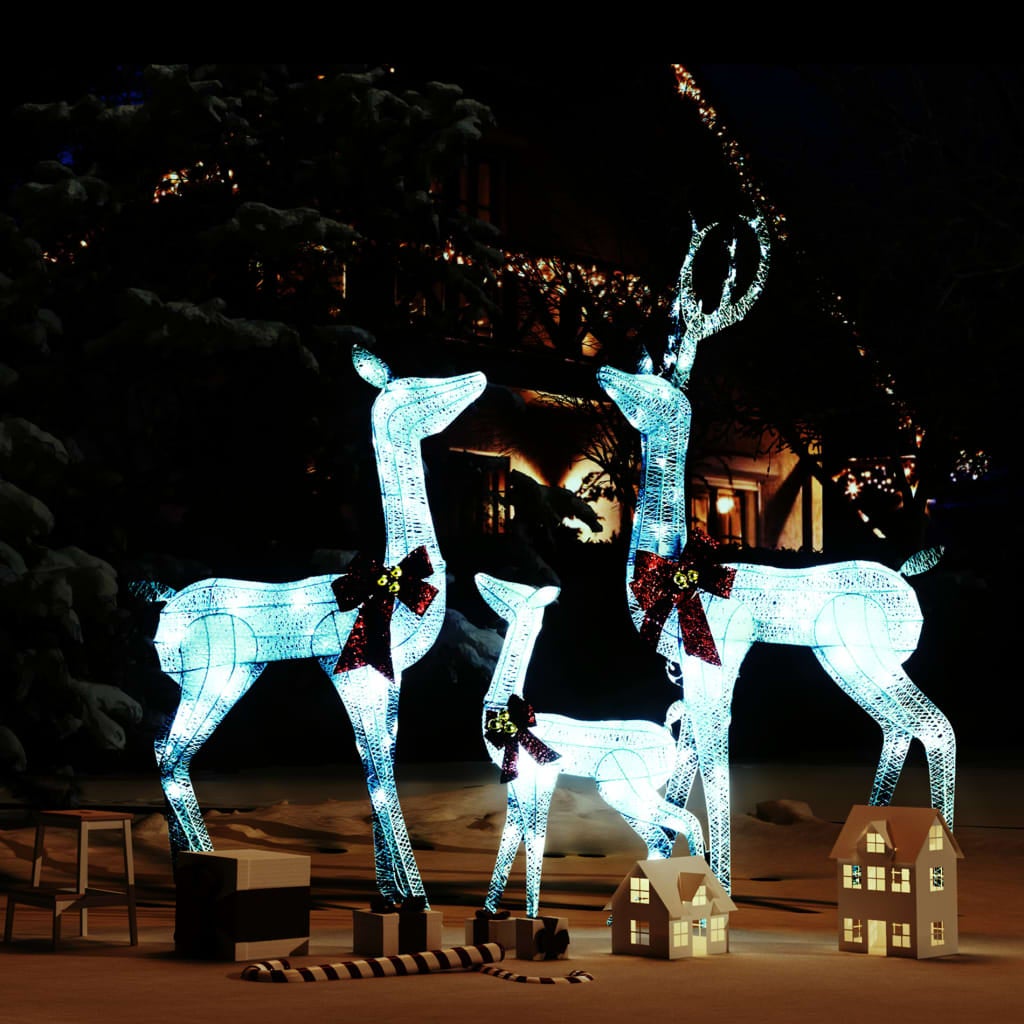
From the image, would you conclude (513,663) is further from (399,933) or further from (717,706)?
(399,933)

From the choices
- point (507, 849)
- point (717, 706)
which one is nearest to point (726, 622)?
point (717, 706)

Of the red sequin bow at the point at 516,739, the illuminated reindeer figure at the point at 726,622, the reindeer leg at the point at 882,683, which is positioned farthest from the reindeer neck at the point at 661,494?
the red sequin bow at the point at 516,739

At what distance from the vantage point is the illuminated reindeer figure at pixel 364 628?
9070 mm

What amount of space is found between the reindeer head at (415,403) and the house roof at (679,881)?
2.60 meters

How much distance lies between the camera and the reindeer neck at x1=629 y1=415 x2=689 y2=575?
9297 mm

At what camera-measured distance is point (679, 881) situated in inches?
337

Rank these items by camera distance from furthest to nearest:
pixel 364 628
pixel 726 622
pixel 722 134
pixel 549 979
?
pixel 722 134 < pixel 726 622 < pixel 364 628 < pixel 549 979

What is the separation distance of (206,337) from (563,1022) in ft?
28.9

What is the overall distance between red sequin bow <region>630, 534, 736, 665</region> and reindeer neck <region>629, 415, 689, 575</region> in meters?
0.09

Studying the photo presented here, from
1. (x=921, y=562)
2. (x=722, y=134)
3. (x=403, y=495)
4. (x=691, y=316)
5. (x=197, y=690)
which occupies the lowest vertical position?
(x=197, y=690)

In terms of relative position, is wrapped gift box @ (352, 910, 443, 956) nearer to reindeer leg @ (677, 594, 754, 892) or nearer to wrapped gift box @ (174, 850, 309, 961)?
wrapped gift box @ (174, 850, 309, 961)

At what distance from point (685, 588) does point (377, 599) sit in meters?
1.64

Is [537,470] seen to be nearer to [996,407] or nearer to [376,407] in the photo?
[996,407]

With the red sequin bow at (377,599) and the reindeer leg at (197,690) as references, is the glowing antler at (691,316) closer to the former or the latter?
the red sequin bow at (377,599)
